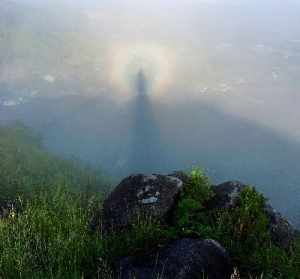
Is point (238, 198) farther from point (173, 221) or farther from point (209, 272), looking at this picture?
point (209, 272)

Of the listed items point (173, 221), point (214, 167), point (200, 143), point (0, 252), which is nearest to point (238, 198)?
point (173, 221)

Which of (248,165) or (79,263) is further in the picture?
(248,165)

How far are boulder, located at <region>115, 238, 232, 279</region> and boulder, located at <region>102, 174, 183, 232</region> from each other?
2068 mm

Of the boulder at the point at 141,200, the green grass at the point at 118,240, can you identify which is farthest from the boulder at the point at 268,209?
the boulder at the point at 141,200

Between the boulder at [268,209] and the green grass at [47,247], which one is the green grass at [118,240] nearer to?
the green grass at [47,247]

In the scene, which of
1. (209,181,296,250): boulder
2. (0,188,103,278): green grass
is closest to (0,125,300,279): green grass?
(0,188,103,278): green grass

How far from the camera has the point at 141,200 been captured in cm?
1330

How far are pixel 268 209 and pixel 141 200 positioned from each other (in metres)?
3.57

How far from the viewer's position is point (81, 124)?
18962cm

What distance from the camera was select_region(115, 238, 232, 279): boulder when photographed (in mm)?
9508

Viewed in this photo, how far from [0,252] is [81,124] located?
182 meters

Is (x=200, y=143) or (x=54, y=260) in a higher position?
(x=54, y=260)

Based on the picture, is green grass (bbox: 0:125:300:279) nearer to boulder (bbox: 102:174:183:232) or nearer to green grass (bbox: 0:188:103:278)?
green grass (bbox: 0:188:103:278)

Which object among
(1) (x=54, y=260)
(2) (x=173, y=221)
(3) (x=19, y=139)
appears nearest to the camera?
(1) (x=54, y=260)
